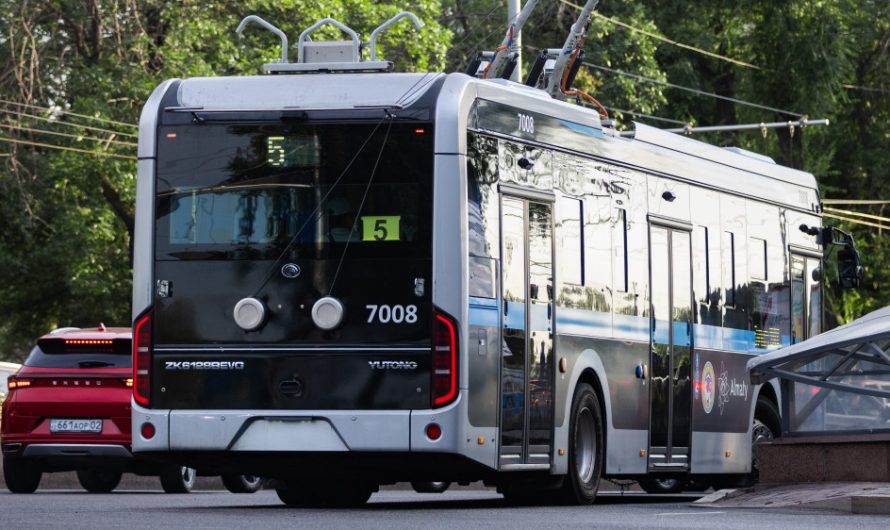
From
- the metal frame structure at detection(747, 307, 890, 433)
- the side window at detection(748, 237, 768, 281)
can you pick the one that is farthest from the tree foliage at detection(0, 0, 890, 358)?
the metal frame structure at detection(747, 307, 890, 433)

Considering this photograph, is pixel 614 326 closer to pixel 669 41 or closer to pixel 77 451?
pixel 77 451

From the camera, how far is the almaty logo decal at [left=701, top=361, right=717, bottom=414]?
18875 millimetres

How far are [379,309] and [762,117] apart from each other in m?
30.2

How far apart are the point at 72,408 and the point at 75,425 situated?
16cm

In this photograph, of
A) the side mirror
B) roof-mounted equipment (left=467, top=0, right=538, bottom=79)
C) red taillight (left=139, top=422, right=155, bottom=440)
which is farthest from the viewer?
the side mirror

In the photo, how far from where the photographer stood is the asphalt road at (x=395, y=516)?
12555 mm

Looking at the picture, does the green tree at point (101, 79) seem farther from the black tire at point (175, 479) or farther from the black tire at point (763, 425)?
the black tire at point (763, 425)

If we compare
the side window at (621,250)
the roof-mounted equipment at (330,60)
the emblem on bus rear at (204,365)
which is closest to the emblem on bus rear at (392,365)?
the emblem on bus rear at (204,365)

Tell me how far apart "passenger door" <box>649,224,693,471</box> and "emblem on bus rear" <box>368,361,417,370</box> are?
3.92 m

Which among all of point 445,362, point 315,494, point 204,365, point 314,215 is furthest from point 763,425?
point 204,365

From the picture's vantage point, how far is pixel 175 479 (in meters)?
20.8

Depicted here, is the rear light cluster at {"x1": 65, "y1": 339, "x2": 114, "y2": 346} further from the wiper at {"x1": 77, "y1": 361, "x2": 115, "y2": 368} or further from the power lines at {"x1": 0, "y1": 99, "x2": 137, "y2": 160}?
the power lines at {"x1": 0, "y1": 99, "x2": 137, "y2": 160}

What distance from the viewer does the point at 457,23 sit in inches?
1816

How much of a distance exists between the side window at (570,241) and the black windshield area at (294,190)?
1835 mm
